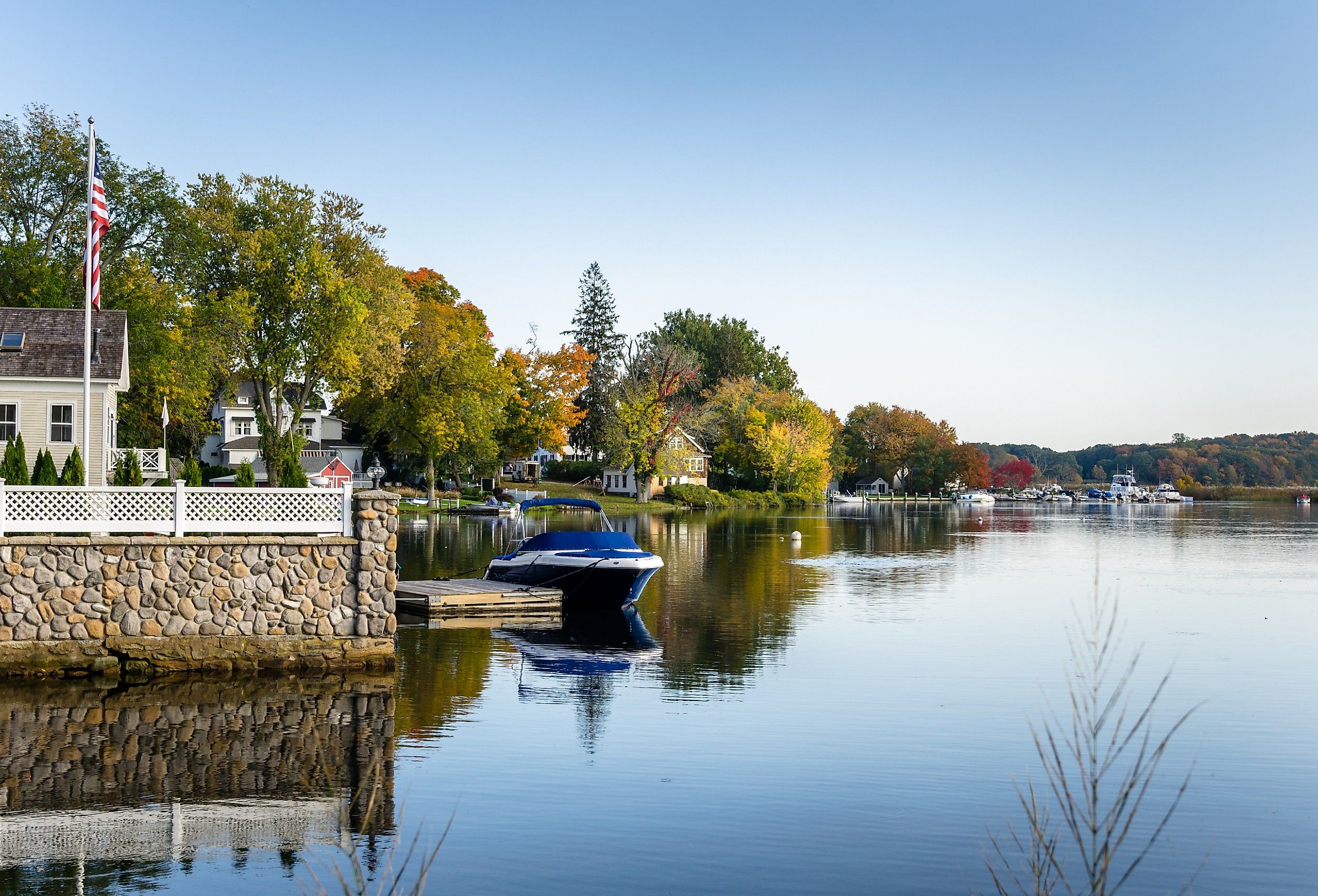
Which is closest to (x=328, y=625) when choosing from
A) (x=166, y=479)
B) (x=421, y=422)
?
(x=166, y=479)

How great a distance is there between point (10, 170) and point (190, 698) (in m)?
38.0

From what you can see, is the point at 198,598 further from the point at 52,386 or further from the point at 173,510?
the point at 52,386

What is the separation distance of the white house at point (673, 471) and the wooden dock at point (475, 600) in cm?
6339

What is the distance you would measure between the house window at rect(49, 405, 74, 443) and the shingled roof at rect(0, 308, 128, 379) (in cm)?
111

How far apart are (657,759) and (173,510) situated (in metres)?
8.66

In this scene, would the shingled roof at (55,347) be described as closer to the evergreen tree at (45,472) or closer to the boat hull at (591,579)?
the evergreen tree at (45,472)

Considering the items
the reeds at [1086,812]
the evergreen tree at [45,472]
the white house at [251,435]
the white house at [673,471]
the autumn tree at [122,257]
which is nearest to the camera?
the reeds at [1086,812]

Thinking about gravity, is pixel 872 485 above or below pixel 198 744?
above

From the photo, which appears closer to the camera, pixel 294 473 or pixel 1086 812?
pixel 1086 812

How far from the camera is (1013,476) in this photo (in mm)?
185000

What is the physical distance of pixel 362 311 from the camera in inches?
1940

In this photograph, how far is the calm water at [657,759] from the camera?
913 centimetres

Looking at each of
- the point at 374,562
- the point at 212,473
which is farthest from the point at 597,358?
the point at 374,562

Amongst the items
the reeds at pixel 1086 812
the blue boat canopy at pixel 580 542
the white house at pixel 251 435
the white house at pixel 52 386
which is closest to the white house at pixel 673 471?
the white house at pixel 251 435
